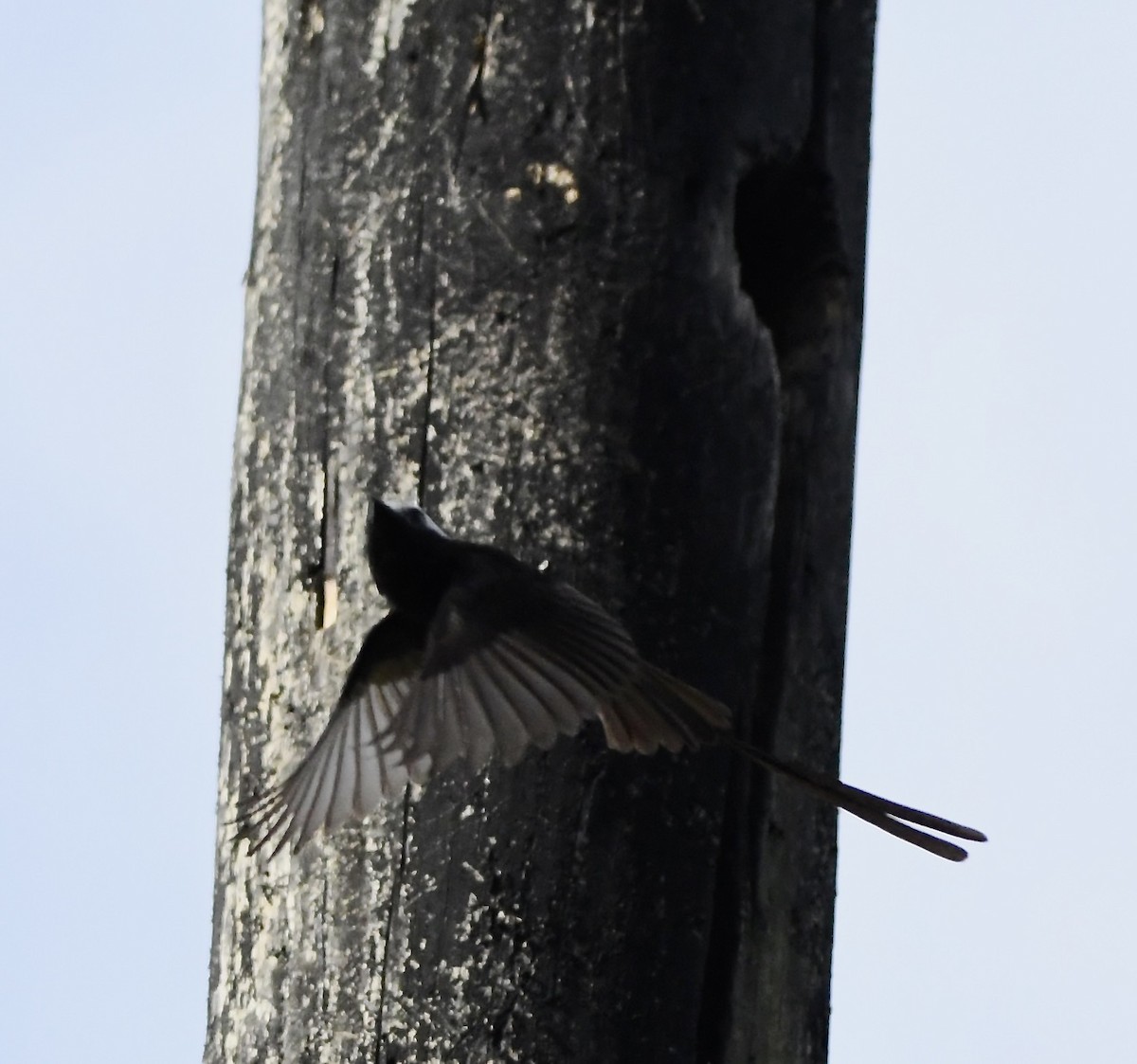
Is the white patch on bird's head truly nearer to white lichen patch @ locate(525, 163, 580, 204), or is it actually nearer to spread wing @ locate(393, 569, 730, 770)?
spread wing @ locate(393, 569, 730, 770)

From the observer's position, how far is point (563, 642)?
113 inches

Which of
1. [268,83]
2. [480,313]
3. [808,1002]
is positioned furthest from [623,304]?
[808,1002]

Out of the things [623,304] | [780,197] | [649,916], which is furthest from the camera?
[780,197]

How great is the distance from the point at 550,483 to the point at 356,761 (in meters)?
0.38

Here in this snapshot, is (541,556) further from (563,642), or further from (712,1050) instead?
(712,1050)

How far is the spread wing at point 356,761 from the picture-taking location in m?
2.81

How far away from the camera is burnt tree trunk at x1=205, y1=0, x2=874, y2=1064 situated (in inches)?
110

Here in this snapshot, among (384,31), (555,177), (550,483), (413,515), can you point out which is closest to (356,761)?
(413,515)

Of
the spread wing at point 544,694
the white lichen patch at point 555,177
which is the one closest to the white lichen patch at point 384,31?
the white lichen patch at point 555,177

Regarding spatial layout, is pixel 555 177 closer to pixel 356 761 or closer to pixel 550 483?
A: pixel 550 483

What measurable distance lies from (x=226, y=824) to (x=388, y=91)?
90cm

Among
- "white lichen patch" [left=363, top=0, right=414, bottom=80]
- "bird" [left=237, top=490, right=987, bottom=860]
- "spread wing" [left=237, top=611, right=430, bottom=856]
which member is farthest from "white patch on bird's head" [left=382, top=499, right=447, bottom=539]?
"white lichen patch" [left=363, top=0, right=414, bottom=80]

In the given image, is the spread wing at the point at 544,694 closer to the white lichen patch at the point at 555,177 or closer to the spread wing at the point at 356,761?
the spread wing at the point at 356,761

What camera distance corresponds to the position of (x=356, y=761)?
2.85 meters
